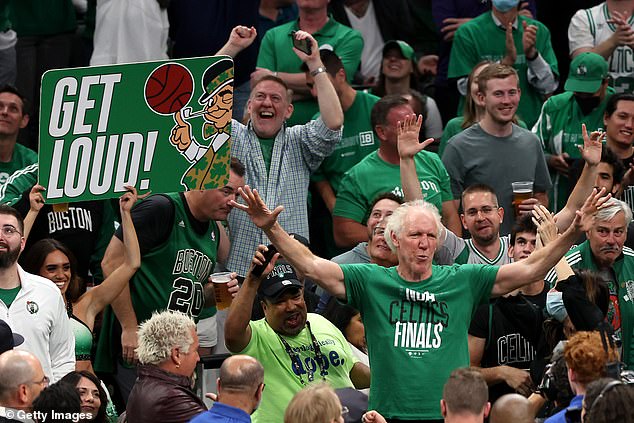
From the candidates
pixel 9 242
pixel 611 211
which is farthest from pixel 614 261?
pixel 9 242

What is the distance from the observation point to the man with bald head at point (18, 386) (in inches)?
274

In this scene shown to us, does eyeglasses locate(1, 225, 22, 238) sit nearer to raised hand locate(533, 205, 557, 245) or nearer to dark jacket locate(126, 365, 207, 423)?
dark jacket locate(126, 365, 207, 423)

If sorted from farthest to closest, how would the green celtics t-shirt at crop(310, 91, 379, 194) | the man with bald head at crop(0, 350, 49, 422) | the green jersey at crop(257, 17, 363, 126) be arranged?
the green jersey at crop(257, 17, 363, 126), the green celtics t-shirt at crop(310, 91, 379, 194), the man with bald head at crop(0, 350, 49, 422)

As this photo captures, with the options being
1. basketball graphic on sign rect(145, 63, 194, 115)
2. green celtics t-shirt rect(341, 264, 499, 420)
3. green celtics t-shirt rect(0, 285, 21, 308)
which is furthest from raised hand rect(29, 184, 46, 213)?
green celtics t-shirt rect(341, 264, 499, 420)

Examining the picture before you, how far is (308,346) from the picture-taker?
8.56m

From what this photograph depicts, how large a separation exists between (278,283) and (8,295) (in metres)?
1.56

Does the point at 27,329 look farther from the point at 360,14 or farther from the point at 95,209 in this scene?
the point at 360,14

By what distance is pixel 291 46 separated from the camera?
11.9m

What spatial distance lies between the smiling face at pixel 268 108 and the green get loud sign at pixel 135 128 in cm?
134

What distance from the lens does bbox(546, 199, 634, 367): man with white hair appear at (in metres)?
9.12

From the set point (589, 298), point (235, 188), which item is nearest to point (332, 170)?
point (235, 188)

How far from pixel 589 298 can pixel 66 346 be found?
9.90 feet

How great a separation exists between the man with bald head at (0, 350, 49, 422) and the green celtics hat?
248cm

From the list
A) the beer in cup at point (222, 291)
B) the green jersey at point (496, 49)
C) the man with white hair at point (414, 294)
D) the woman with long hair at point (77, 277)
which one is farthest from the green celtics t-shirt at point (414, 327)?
the green jersey at point (496, 49)
